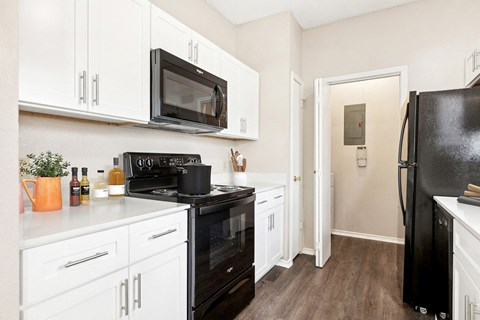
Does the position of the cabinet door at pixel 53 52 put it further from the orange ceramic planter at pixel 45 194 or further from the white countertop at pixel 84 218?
the white countertop at pixel 84 218

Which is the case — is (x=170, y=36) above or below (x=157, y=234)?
above

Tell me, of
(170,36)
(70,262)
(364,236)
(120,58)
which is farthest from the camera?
(364,236)

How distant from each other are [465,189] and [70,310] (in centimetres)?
241

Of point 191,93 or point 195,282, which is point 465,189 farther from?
point 191,93

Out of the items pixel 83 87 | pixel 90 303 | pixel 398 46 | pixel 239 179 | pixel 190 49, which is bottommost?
pixel 90 303

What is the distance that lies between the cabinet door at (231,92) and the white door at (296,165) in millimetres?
668

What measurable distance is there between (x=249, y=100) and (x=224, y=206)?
1.49 m

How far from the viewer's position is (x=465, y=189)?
1.84m

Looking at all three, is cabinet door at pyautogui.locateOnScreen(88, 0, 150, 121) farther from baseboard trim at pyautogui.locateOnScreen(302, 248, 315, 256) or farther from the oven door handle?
baseboard trim at pyautogui.locateOnScreen(302, 248, 315, 256)

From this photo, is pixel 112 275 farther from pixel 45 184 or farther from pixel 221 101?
pixel 221 101

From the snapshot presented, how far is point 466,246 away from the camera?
120 centimetres

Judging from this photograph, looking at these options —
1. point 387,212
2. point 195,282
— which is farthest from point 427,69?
point 195,282

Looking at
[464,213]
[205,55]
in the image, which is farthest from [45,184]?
[464,213]

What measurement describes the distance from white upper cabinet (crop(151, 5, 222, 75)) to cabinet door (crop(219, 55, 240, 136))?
0.11 metres
